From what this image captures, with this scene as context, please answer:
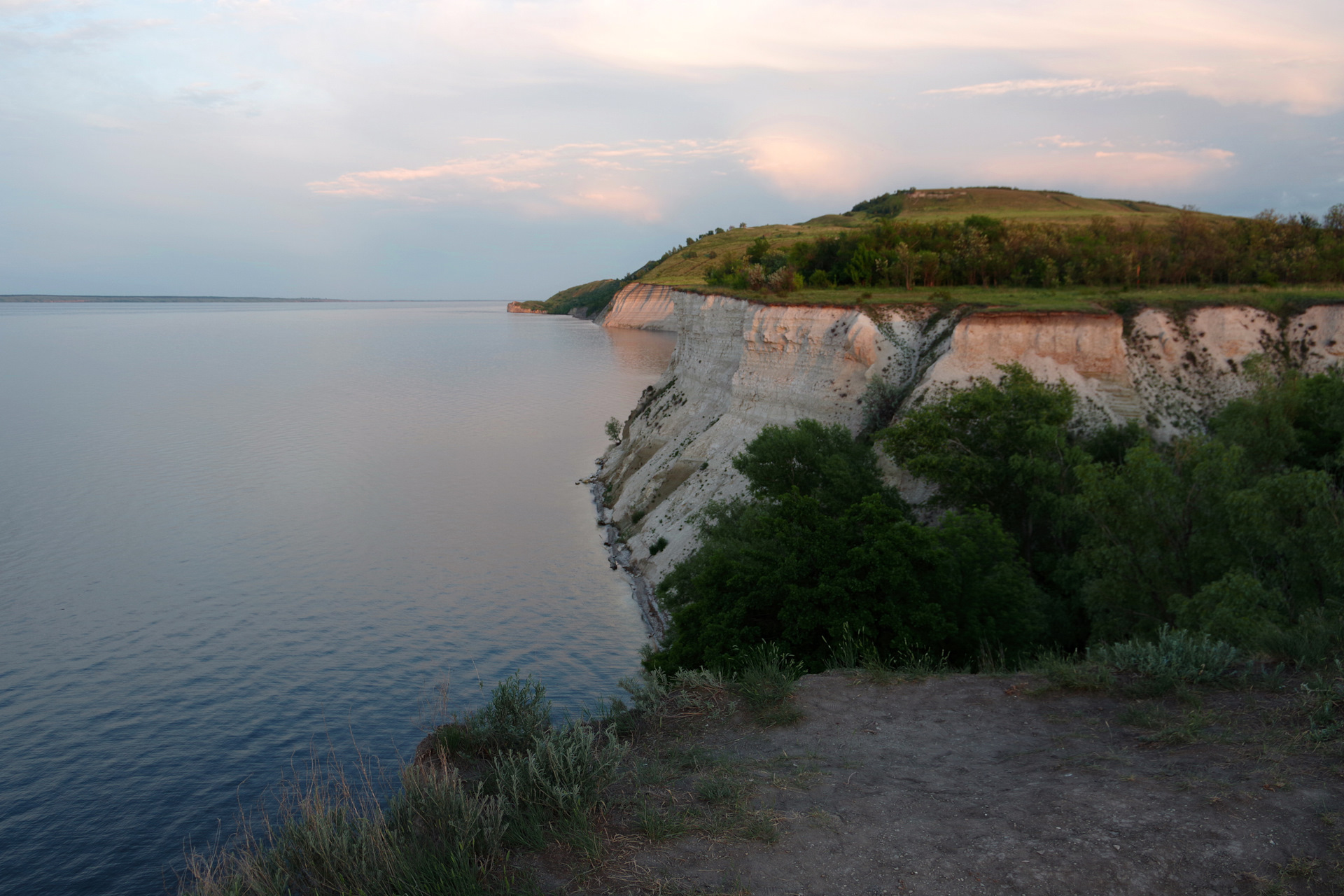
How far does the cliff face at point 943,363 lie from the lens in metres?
26.8

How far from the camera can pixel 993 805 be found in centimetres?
718

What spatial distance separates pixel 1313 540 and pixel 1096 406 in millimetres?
13571

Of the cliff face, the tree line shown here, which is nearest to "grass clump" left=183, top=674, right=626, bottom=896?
the cliff face

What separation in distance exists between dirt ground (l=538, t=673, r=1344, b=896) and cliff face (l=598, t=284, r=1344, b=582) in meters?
17.2

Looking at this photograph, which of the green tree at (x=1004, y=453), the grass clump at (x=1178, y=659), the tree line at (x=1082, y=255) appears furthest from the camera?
the tree line at (x=1082, y=255)

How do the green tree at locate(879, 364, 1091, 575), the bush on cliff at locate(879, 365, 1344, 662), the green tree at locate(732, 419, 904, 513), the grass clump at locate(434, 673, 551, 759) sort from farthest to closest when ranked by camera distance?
1. the green tree at locate(732, 419, 904, 513)
2. the green tree at locate(879, 364, 1091, 575)
3. the bush on cliff at locate(879, 365, 1344, 662)
4. the grass clump at locate(434, 673, 551, 759)

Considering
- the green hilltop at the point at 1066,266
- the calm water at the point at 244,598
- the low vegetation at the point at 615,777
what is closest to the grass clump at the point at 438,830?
the low vegetation at the point at 615,777

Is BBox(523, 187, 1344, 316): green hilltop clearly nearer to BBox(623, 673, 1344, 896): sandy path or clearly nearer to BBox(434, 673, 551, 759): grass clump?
BBox(623, 673, 1344, 896): sandy path

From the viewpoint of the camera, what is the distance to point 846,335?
99.1ft

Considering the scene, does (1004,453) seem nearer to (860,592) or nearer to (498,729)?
(860,592)

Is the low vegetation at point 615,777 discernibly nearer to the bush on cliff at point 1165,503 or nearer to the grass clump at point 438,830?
the grass clump at point 438,830

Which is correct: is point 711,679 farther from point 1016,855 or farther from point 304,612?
point 304,612

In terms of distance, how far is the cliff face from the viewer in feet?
87.9

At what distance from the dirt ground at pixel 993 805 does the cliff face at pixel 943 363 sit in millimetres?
17192
